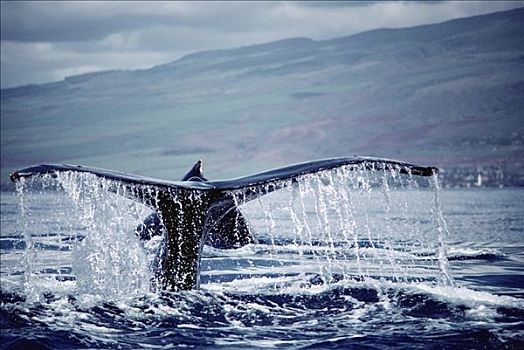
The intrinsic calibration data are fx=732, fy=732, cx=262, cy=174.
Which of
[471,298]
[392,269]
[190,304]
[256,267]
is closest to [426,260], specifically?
[392,269]

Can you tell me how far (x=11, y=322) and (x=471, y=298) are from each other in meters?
5.39

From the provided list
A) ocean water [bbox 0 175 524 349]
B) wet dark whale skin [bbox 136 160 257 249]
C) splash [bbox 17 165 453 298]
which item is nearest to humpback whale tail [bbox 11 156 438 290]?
splash [bbox 17 165 453 298]

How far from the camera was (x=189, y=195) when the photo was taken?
822 cm

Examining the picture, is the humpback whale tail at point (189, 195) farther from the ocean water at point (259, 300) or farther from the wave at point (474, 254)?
the wave at point (474, 254)

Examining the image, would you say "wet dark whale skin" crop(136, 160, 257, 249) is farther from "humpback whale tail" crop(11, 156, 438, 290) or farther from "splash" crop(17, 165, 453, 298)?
"humpback whale tail" crop(11, 156, 438, 290)

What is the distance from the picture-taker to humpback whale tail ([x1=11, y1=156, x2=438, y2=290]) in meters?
7.50

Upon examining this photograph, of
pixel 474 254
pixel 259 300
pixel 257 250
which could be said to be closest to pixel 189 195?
pixel 259 300

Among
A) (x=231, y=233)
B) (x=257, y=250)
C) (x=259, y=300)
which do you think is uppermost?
(x=231, y=233)

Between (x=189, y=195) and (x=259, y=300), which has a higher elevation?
(x=189, y=195)

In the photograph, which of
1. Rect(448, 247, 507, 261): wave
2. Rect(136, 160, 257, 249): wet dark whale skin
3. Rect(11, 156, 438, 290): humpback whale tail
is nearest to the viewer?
Rect(11, 156, 438, 290): humpback whale tail

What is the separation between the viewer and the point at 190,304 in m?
8.29

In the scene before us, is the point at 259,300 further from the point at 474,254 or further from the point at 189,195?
the point at 474,254

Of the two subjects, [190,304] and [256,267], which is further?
[256,267]

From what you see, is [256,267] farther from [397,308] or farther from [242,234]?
[397,308]
